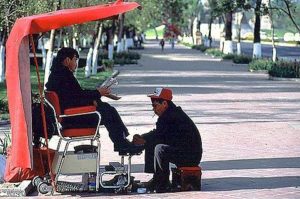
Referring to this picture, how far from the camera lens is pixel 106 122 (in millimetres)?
A: 9109

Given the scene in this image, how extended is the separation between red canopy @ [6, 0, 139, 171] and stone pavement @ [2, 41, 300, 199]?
2.53 ft

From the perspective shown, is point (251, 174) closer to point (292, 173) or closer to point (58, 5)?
point (292, 173)

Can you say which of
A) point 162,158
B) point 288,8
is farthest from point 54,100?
point 288,8

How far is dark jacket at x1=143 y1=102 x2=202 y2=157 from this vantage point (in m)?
9.29

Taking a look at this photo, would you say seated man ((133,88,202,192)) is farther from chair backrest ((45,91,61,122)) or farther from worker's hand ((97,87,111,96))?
chair backrest ((45,91,61,122))

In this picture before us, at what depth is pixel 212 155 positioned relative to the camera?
12.0 metres

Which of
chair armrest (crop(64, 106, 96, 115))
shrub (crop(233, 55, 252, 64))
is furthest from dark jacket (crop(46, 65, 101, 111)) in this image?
shrub (crop(233, 55, 252, 64))

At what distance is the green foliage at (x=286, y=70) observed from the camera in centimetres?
3259

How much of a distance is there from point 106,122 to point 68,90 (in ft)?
1.81

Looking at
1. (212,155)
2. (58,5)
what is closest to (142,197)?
(212,155)

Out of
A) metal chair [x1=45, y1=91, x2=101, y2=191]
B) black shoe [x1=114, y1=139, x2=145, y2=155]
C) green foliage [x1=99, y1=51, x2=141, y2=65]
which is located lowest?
green foliage [x1=99, y1=51, x2=141, y2=65]

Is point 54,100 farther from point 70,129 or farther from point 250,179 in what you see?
point 250,179

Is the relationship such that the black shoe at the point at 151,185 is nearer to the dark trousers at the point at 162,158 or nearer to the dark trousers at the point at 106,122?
the dark trousers at the point at 162,158

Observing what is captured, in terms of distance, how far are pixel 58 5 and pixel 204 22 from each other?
4650 inches
